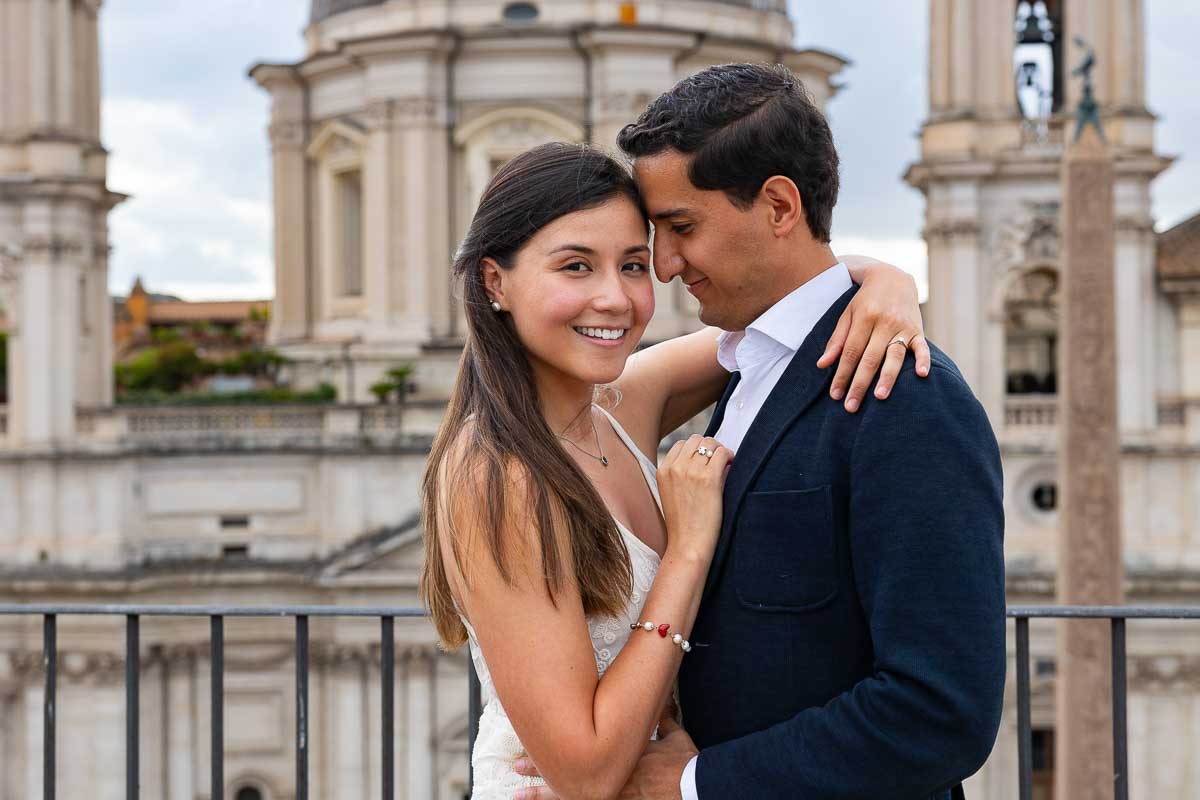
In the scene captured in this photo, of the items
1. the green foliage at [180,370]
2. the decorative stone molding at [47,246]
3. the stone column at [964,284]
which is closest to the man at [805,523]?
the stone column at [964,284]

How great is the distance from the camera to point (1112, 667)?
3693 millimetres

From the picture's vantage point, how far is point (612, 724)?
2.30 m

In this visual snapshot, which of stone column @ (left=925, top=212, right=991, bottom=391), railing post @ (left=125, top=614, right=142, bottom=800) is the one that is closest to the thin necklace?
railing post @ (left=125, top=614, right=142, bottom=800)

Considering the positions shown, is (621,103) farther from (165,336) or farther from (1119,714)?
(1119,714)

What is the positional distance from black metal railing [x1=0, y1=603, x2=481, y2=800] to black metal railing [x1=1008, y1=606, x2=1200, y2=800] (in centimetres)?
132

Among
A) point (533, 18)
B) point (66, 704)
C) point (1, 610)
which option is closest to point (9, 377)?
point (66, 704)

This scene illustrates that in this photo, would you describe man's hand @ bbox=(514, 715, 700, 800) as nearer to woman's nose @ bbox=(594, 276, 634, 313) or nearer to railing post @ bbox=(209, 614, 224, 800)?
woman's nose @ bbox=(594, 276, 634, 313)

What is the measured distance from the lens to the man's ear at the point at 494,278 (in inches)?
99.0

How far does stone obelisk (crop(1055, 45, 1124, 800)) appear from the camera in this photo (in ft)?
46.9

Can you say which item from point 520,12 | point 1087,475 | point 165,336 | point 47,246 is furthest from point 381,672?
point 165,336

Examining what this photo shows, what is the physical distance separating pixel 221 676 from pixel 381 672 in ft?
1.47

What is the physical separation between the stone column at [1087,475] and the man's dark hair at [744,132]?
12.8 metres

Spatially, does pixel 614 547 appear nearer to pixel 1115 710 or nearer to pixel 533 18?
pixel 1115 710

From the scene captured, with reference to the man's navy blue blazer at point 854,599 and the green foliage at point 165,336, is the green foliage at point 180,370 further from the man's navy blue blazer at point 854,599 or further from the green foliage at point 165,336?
the man's navy blue blazer at point 854,599
